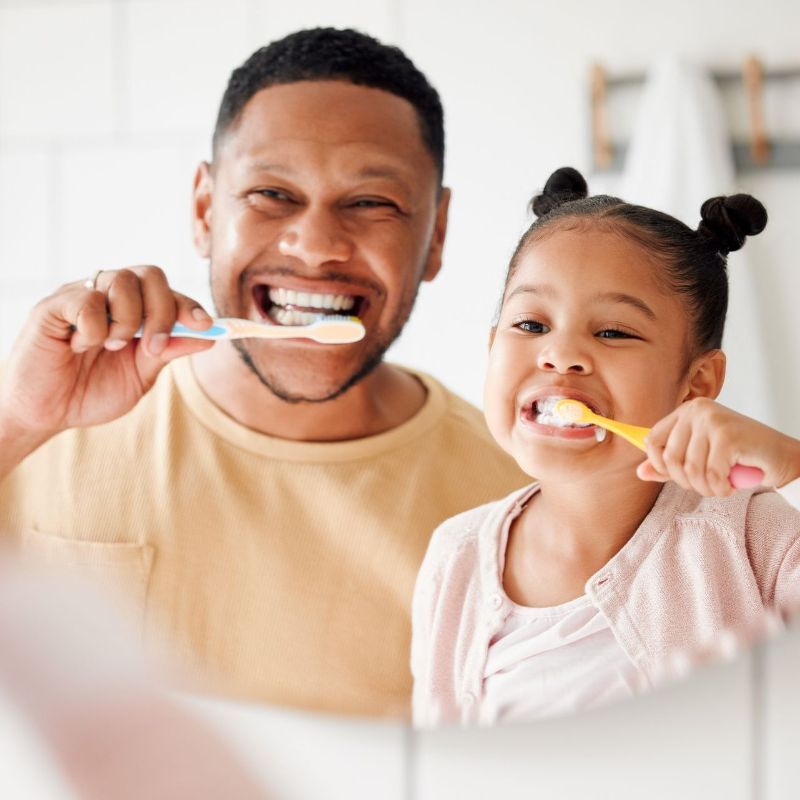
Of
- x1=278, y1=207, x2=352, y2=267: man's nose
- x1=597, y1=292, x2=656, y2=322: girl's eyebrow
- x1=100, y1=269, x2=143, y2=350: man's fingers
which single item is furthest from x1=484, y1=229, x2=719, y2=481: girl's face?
x1=100, y1=269, x2=143, y2=350: man's fingers

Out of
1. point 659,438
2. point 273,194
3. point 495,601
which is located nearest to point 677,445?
point 659,438

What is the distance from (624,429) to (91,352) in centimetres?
29

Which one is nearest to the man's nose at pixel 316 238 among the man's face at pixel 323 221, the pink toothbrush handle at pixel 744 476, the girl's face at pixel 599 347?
the man's face at pixel 323 221

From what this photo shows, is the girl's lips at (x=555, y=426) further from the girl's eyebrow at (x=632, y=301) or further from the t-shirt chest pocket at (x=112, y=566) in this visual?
the t-shirt chest pocket at (x=112, y=566)

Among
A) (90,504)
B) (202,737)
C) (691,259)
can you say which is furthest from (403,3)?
(202,737)

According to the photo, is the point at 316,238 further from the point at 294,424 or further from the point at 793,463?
the point at 793,463

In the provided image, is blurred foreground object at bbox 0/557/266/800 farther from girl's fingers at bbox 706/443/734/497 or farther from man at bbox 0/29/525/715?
girl's fingers at bbox 706/443/734/497

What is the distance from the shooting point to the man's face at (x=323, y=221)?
0.49 metres

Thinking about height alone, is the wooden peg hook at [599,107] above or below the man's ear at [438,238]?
above

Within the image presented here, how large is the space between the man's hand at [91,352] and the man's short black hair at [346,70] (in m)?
0.11

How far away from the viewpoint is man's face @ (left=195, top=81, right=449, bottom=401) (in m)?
0.49

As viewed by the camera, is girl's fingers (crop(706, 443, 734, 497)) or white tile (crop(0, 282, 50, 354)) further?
white tile (crop(0, 282, 50, 354))

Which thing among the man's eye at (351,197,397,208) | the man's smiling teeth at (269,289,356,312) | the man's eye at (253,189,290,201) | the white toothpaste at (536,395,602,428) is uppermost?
the man's eye at (253,189,290,201)

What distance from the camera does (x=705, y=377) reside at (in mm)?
452
